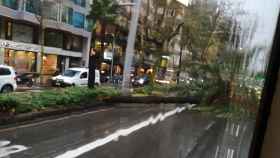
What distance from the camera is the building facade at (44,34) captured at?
713 millimetres

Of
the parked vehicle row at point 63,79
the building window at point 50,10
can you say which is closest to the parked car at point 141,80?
the parked vehicle row at point 63,79

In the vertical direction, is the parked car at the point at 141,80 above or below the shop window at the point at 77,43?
below

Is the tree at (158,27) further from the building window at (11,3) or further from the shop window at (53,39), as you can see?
the building window at (11,3)

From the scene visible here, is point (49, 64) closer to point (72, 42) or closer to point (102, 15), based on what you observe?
point (72, 42)

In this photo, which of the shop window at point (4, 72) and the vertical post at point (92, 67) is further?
the vertical post at point (92, 67)

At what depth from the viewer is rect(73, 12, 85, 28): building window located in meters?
0.81

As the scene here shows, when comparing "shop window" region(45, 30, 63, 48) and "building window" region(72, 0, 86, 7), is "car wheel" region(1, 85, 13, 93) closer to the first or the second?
"shop window" region(45, 30, 63, 48)

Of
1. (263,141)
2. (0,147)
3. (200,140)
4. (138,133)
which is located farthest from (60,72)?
(263,141)

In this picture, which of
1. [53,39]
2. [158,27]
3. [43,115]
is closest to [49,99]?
[43,115]

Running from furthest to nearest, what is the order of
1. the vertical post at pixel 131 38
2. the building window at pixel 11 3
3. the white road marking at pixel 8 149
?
the vertical post at pixel 131 38 → the white road marking at pixel 8 149 → the building window at pixel 11 3

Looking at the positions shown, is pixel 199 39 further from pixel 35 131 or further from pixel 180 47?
pixel 35 131

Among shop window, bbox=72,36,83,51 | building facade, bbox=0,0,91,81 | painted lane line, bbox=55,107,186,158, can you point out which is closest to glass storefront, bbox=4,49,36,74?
building facade, bbox=0,0,91,81

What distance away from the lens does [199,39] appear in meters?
1.04

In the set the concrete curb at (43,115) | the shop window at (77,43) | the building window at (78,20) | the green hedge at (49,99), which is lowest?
the concrete curb at (43,115)
